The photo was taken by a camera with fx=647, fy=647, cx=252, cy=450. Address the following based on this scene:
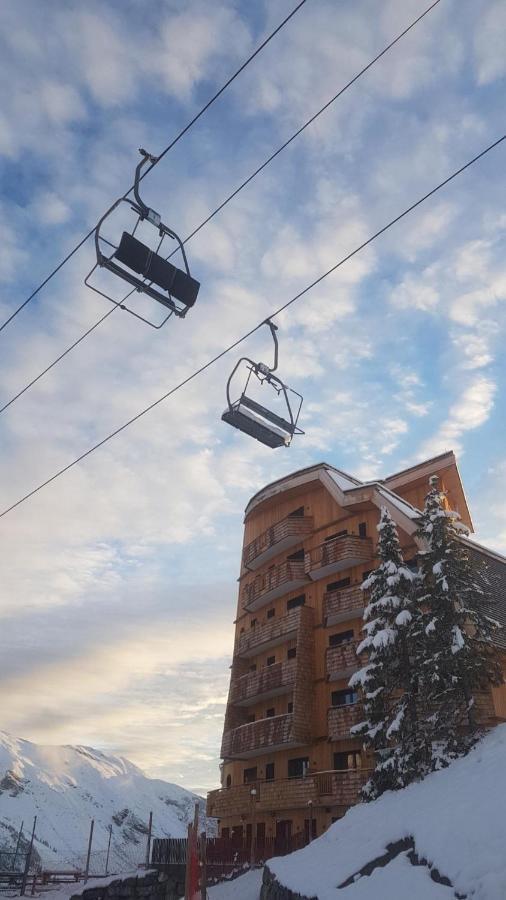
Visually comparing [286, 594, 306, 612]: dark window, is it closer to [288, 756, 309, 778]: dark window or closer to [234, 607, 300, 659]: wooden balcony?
[234, 607, 300, 659]: wooden balcony

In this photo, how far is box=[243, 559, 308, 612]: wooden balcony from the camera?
3856cm

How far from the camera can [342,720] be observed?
30828 millimetres

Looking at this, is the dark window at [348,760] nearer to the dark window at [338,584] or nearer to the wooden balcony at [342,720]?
the wooden balcony at [342,720]

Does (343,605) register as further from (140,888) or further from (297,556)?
(140,888)

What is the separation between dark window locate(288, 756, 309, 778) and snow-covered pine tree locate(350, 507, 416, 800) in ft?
32.0

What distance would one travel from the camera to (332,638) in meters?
35.5

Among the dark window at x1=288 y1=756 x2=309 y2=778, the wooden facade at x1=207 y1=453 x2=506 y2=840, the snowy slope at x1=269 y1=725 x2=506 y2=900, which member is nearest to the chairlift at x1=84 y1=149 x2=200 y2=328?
the snowy slope at x1=269 y1=725 x2=506 y2=900

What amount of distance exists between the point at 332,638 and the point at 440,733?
12.5 metres

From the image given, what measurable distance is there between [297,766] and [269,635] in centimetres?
712

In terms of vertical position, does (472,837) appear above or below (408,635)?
below

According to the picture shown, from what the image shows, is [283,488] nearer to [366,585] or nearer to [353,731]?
[366,585]

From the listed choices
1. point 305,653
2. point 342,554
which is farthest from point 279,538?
point 305,653

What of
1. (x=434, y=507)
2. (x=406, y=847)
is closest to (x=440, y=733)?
(x=434, y=507)

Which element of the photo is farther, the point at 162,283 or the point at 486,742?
the point at 486,742
